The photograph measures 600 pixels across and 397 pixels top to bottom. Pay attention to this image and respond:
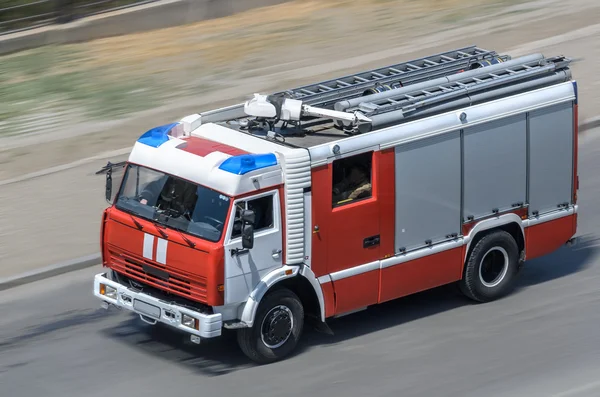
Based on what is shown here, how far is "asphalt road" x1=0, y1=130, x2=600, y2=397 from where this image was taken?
11586mm

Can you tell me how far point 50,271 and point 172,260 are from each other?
12.3 feet

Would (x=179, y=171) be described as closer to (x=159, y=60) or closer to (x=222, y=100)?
(x=222, y=100)

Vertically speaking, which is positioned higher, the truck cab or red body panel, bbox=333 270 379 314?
the truck cab

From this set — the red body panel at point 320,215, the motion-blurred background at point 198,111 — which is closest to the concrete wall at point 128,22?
the motion-blurred background at point 198,111

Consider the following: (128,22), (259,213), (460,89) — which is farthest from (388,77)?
(128,22)

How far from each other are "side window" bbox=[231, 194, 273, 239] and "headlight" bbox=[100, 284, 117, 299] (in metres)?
1.67

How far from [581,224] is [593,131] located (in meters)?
4.05

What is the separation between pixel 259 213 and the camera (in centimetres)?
1163

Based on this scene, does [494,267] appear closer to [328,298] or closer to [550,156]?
[550,156]

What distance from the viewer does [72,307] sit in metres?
13.9

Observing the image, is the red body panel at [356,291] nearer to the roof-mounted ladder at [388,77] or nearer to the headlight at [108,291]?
the roof-mounted ladder at [388,77]

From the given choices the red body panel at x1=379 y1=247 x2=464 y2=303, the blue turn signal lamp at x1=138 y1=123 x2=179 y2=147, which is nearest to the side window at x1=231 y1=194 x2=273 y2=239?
the blue turn signal lamp at x1=138 y1=123 x2=179 y2=147

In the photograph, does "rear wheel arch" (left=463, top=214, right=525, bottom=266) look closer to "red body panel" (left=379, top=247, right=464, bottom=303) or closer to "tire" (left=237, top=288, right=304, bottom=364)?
"red body panel" (left=379, top=247, right=464, bottom=303)

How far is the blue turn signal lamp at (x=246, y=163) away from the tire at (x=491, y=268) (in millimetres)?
3095
